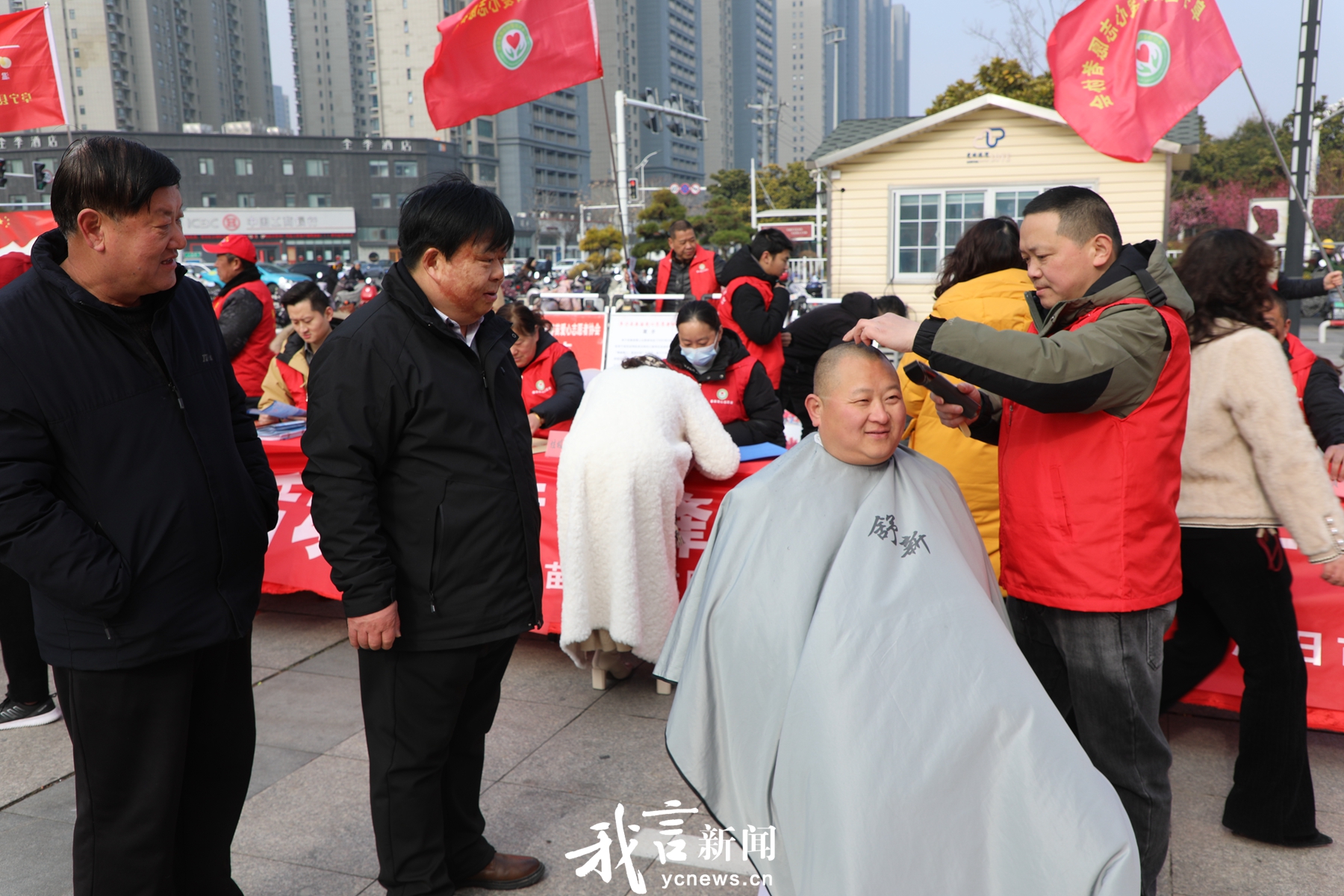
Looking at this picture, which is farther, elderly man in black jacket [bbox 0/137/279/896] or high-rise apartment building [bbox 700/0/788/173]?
high-rise apartment building [bbox 700/0/788/173]

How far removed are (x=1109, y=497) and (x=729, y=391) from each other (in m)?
2.89

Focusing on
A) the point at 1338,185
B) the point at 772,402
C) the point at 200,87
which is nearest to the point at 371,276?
the point at 1338,185

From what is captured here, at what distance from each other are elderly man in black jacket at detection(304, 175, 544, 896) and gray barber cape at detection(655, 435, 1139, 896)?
21.7 inches

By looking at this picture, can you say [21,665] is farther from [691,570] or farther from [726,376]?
[726,376]

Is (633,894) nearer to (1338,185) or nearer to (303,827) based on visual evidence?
(303,827)

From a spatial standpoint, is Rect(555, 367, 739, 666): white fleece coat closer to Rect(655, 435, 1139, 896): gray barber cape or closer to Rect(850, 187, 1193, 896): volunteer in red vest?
Rect(655, 435, 1139, 896): gray barber cape

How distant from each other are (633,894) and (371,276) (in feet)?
146

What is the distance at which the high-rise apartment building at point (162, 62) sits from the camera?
316 ft

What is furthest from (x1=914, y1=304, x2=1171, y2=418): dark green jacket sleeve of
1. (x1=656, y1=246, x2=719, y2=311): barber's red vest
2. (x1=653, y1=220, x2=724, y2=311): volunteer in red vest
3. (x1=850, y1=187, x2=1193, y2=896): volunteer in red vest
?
(x1=656, y1=246, x2=719, y2=311): barber's red vest

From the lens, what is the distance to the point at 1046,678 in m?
2.75

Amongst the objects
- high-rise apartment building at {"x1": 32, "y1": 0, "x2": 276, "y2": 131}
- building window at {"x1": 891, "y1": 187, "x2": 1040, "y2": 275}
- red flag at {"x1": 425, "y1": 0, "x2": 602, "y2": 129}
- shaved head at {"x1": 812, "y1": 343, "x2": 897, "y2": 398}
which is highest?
high-rise apartment building at {"x1": 32, "y1": 0, "x2": 276, "y2": 131}

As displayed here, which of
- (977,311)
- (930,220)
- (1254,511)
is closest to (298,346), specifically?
(977,311)

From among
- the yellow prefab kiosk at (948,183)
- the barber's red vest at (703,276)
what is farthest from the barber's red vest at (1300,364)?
the yellow prefab kiosk at (948,183)

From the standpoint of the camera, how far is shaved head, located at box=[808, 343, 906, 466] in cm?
237
